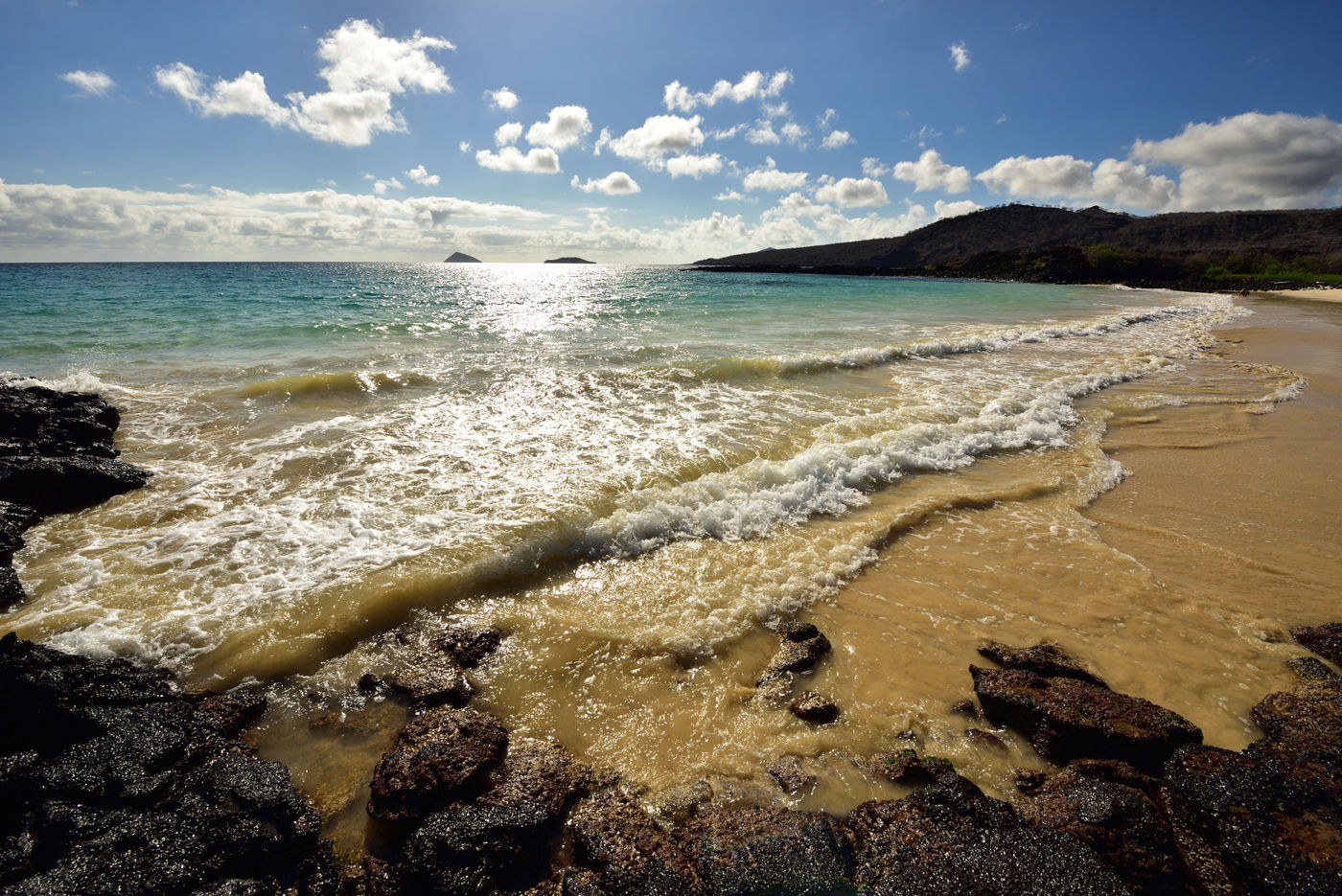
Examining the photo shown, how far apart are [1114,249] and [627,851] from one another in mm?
104194

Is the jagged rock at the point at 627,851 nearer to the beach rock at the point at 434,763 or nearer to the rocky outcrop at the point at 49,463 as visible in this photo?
the beach rock at the point at 434,763

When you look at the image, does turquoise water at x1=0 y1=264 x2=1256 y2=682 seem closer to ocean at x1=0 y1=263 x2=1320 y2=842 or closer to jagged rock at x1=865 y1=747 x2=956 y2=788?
ocean at x1=0 y1=263 x2=1320 y2=842

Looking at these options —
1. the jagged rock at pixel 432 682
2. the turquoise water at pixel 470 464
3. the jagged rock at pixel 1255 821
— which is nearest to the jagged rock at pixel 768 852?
the turquoise water at pixel 470 464

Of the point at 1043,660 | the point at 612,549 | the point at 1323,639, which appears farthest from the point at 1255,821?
the point at 612,549

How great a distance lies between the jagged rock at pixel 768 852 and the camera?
248 cm

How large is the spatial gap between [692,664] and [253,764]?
282 centimetres

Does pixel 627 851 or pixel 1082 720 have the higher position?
pixel 1082 720

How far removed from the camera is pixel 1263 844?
2523mm

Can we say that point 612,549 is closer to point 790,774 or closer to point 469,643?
point 469,643

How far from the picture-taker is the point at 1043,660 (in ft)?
13.0

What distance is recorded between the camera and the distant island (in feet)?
213

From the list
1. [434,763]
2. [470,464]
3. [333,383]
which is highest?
[333,383]

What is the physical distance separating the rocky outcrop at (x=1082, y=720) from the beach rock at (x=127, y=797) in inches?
169

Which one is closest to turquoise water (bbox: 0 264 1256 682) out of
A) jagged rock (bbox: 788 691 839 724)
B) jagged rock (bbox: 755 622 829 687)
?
jagged rock (bbox: 755 622 829 687)
